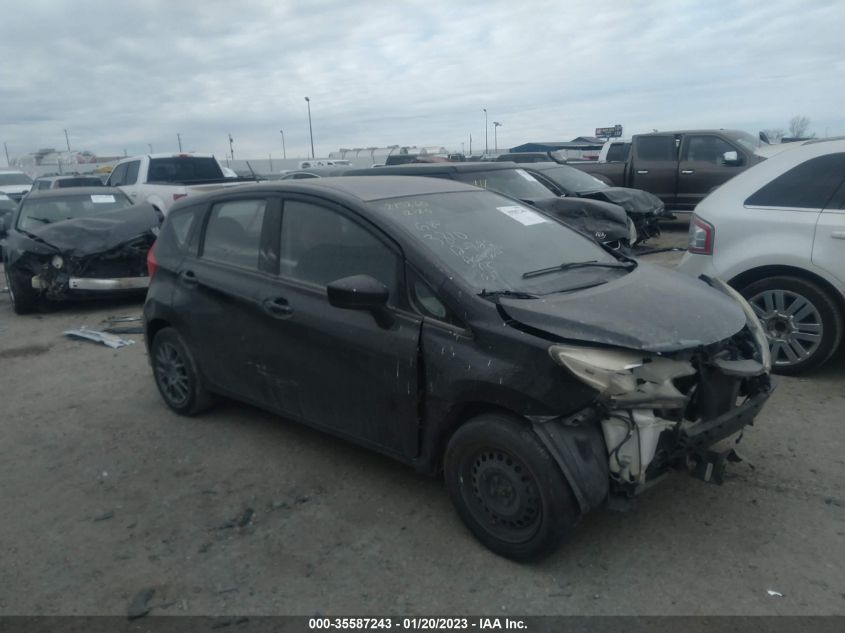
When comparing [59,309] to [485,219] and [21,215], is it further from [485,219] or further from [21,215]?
[485,219]

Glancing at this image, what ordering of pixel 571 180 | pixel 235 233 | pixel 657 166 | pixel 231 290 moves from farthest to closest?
pixel 657 166
pixel 571 180
pixel 235 233
pixel 231 290

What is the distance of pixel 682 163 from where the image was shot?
46.6 ft

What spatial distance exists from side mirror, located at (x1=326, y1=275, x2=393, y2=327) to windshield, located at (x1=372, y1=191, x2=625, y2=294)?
347mm

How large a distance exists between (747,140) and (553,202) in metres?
6.75

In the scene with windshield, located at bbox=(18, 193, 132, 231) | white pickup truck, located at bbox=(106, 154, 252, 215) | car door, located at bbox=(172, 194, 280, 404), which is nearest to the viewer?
car door, located at bbox=(172, 194, 280, 404)

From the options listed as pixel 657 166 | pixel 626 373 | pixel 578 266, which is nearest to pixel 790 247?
pixel 578 266

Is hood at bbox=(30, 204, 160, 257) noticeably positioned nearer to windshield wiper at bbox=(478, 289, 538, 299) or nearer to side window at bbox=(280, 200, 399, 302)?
side window at bbox=(280, 200, 399, 302)

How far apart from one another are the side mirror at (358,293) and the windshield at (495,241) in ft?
1.14

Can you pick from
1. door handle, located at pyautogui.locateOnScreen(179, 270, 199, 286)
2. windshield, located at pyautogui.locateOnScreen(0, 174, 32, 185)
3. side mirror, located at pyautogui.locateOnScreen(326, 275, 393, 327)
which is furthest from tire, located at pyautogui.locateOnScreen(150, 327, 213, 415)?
windshield, located at pyautogui.locateOnScreen(0, 174, 32, 185)

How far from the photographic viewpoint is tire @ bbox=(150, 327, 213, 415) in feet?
16.4

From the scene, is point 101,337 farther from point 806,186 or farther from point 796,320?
point 806,186

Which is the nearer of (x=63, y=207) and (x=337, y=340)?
(x=337, y=340)

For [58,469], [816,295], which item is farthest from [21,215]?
[816,295]

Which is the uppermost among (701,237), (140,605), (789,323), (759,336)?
(701,237)
